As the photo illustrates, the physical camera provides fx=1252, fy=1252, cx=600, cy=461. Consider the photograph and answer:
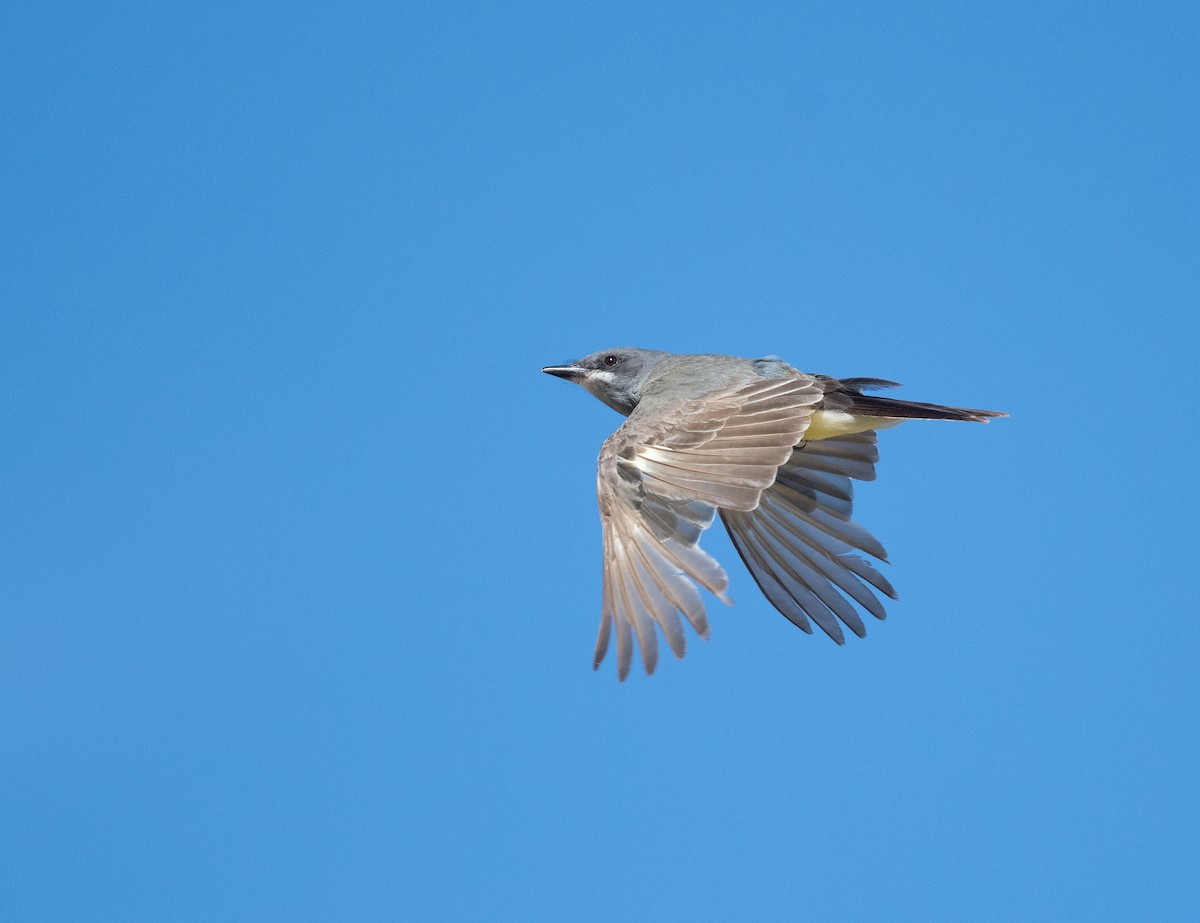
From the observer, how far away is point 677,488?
6.11 metres

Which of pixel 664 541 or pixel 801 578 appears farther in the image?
pixel 801 578

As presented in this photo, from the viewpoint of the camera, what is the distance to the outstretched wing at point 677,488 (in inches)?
217

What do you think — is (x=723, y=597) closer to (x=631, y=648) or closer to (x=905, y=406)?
(x=631, y=648)

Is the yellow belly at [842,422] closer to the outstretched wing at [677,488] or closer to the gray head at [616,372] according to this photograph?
the outstretched wing at [677,488]

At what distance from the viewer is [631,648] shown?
543 centimetres

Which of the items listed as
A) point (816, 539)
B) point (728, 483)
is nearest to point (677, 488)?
point (728, 483)

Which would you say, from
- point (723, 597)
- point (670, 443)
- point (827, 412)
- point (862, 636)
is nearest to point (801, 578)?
point (862, 636)

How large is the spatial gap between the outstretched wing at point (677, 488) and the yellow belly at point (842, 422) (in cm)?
34

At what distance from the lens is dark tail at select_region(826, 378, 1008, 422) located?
7.15 meters

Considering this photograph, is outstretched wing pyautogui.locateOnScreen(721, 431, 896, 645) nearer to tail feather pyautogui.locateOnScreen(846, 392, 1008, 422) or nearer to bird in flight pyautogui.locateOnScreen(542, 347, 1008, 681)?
bird in flight pyautogui.locateOnScreen(542, 347, 1008, 681)

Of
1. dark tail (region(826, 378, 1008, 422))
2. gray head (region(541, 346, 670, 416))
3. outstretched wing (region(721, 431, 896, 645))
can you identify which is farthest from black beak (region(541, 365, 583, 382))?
dark tail (region(826, 378, 1008, 422))

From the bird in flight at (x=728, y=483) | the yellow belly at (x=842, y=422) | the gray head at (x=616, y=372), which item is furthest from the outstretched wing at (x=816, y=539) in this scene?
the gray head at (x=616, y=372)

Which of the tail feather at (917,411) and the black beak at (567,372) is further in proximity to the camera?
the black beak at (567,372)

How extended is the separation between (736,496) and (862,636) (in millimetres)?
1844
